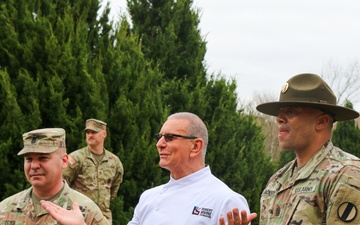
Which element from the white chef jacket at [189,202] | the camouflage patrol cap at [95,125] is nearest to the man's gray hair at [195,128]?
the white chef jacket at [189,202]

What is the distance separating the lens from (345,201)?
3969mm

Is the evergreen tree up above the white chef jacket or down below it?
below

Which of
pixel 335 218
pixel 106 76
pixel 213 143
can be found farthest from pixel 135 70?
pixel 335 218

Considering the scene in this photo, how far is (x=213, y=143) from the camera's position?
1677 centimetres

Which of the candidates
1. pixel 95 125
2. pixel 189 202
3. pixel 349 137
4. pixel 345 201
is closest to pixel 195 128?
pixel 189 202

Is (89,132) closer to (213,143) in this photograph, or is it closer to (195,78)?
(213,143)

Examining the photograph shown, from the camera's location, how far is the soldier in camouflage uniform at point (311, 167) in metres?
4.02

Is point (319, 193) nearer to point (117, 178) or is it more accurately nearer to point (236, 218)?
point (236, 218)

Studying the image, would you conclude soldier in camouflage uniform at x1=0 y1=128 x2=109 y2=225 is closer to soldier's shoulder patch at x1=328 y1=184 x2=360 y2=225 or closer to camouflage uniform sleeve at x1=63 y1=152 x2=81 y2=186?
soldier's shoulder patch at x1=328 y1=184 x2=360 y2=225

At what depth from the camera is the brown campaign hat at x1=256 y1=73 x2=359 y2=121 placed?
4.50m

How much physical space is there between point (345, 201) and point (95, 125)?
7.55 m

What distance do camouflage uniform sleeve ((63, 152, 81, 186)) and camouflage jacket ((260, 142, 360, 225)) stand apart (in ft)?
23.4

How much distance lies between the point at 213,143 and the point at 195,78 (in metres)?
2.27

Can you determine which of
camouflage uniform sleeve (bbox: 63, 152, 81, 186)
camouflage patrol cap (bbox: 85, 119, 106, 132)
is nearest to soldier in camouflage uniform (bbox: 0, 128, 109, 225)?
camouflage patrol cap (bbox: 85, 119, 106, 132)
